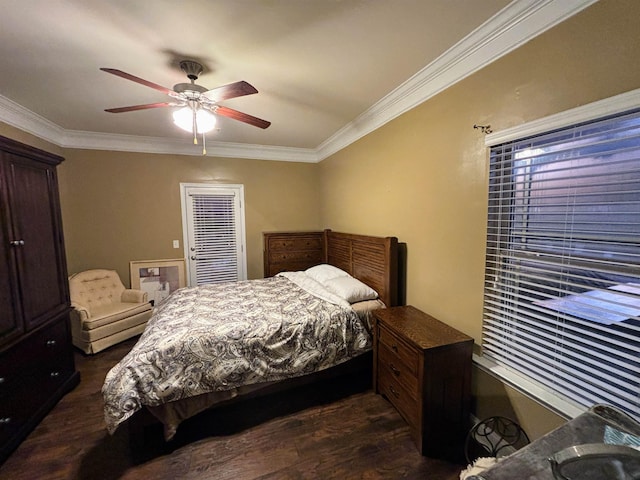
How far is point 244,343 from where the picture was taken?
201 centimetres

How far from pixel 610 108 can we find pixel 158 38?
A: 2.44 m

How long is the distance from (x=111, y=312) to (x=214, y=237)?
1.59 meters

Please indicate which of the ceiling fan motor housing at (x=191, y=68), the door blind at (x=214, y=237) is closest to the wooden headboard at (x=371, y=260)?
the door blind at (x=214, y=237)

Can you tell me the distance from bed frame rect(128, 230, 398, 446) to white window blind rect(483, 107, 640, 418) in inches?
35.6

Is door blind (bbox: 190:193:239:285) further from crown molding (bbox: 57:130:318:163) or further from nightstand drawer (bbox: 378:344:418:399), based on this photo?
nightstand drawer (bbox: 378:344:418:399)

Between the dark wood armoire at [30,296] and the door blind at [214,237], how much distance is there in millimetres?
1716

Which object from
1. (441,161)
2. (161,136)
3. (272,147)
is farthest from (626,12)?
(161,136)

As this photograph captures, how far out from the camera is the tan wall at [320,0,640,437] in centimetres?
121

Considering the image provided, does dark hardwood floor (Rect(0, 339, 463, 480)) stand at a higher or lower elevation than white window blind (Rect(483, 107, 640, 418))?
lower

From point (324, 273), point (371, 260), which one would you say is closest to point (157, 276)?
point (324, 273)

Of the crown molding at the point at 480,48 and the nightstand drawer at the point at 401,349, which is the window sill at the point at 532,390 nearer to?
the nightstand drawer at the point at 401,349

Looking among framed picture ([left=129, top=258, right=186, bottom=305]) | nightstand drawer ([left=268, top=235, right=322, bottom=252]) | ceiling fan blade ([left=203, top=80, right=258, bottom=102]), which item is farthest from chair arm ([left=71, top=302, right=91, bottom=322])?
ceiling fan blade ([left=203, top=80, right=258, bottom=102])

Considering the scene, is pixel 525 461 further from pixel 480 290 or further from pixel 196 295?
pixel 196 295

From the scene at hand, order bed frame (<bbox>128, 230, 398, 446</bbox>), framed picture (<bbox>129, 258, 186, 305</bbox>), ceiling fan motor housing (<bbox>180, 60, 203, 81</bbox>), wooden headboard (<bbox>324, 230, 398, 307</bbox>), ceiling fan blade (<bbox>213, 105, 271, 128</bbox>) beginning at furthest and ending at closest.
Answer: framed picture (<bbox>129, 258, 186, 305</bbox>) < wooden headboard (<bbox>324, 230, 398, 307</bbox>) < ceiling fan blade (<bbox>213, 105, 271, 128</bbox>) < bed frame (<bbox>128, 230, 398, 446</bbox>) < ceiling fan motor housing (<bbox>180, 60, 203, 81</bbox>)
